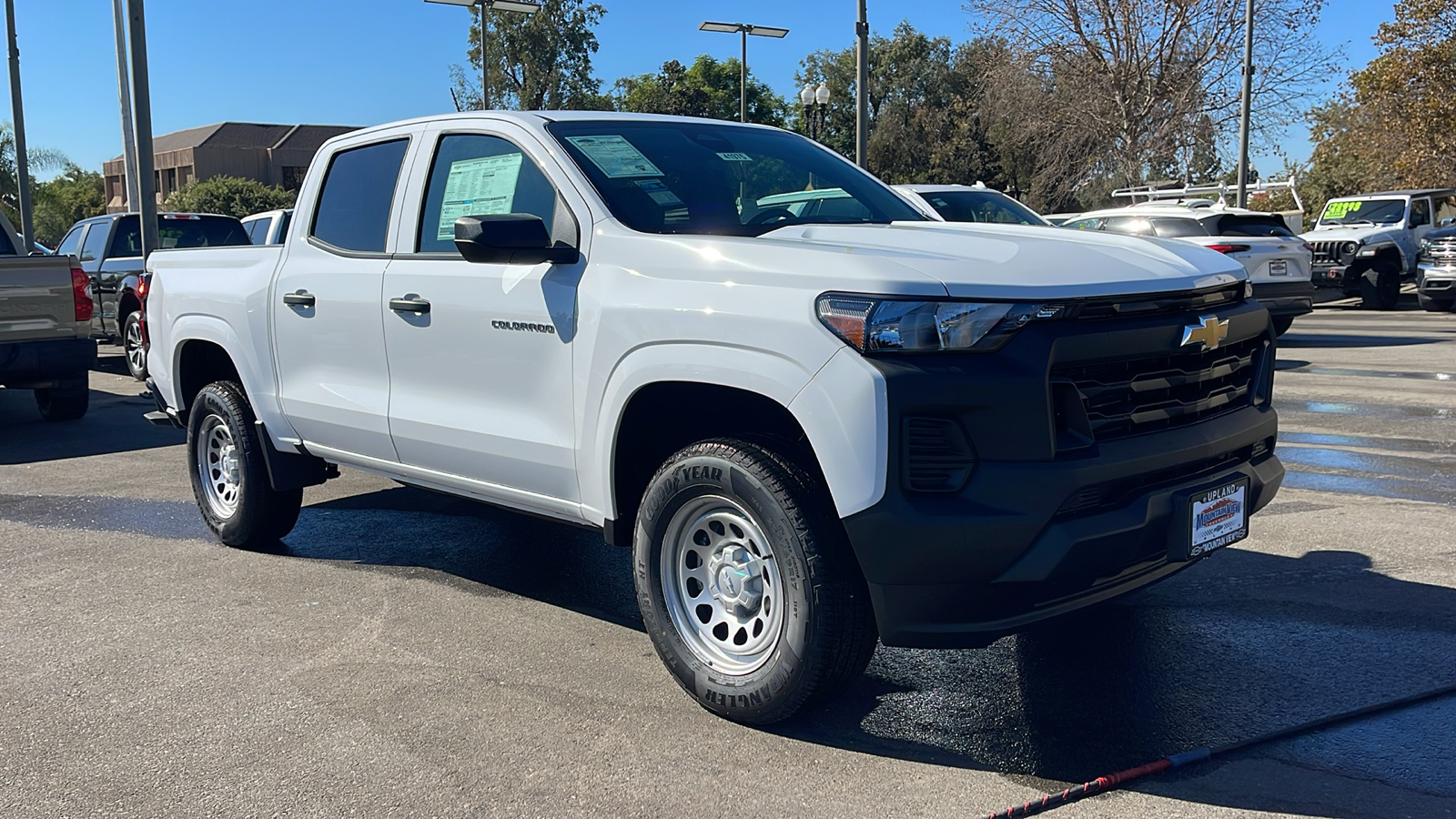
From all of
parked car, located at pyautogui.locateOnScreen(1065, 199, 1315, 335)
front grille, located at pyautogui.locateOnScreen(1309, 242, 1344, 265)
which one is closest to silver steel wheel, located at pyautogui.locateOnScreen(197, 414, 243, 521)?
parked car, located at pyautogui.locateOnScreen(1065, 199, 1315, 335)

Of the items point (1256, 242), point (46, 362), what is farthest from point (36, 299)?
point (1256, 242)

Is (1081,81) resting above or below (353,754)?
above

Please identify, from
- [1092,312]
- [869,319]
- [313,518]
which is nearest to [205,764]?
[869,319]

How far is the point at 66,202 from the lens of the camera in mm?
80812

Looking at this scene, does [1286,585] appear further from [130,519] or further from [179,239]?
[179,239]

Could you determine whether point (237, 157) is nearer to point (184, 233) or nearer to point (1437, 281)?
point (184, 233)

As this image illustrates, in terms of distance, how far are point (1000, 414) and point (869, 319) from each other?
1.39ft

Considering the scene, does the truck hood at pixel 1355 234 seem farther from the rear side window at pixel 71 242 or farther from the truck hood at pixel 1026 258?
the rear side window at pixel 71 242

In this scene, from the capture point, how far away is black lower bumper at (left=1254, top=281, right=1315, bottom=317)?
1290cm

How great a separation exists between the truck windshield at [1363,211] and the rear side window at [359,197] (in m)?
19.7

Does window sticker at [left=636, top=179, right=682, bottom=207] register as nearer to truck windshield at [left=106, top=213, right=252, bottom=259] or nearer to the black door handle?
the black door handle

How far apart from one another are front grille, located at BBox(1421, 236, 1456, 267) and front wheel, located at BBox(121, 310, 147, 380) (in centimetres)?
1715

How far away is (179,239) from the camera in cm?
1541

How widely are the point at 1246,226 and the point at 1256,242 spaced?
0.72m
